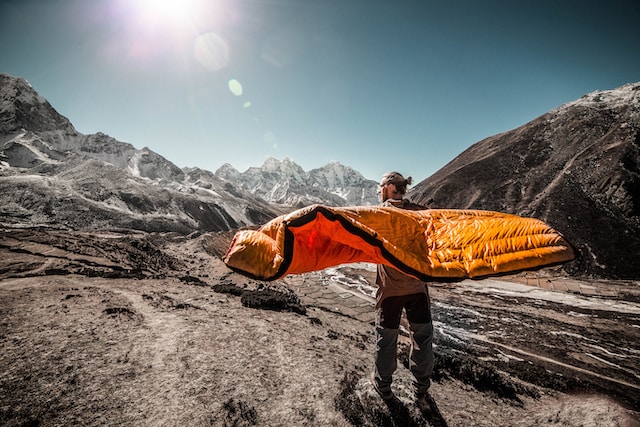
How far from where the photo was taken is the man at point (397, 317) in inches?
143

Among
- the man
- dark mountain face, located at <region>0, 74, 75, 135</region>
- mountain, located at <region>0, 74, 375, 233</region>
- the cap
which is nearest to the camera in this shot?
the man

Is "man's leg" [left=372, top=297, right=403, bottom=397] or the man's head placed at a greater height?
the man's head

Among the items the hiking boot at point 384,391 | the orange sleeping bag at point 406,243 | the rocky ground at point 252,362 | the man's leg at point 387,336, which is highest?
the orange sleeping bag at point 406,243

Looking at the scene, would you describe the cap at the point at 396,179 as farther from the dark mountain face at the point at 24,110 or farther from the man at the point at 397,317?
the dark mountain face at the point at 24,110

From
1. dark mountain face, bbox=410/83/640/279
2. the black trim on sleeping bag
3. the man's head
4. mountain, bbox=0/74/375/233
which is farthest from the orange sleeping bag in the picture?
mountain, bbox=0/74/375/233

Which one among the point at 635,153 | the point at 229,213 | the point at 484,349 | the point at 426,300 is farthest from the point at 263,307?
the point at 229,213

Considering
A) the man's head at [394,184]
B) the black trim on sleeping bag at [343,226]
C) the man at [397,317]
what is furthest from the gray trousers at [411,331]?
the man's head at [394,184]

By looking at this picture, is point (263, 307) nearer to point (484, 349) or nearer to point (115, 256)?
point (484, 349)

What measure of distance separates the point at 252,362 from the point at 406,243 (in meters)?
4.30

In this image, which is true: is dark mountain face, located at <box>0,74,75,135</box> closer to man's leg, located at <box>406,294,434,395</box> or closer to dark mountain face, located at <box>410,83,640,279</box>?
man's leg, located at <box>406,294,434,395</box>

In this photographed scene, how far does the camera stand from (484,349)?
9688 mm

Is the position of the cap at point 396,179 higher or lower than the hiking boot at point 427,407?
higher

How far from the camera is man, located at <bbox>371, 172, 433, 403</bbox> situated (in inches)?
143

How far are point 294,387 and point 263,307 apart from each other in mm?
5284
